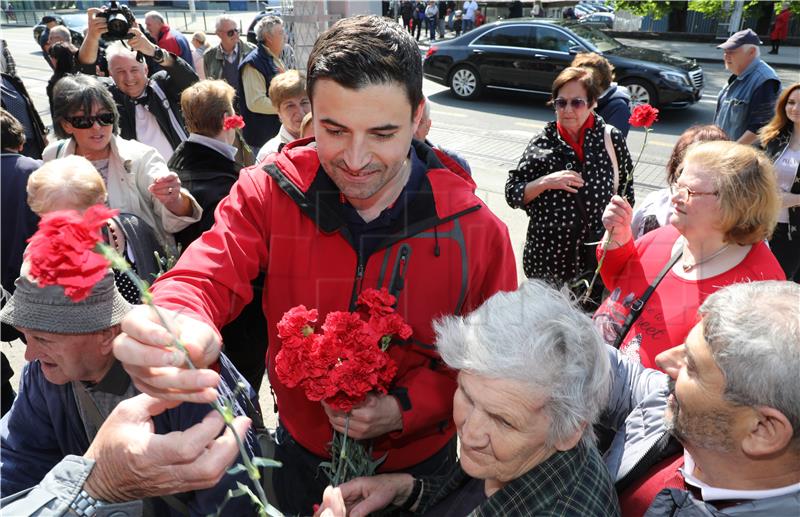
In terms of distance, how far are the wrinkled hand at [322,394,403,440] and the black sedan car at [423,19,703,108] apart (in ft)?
33.7

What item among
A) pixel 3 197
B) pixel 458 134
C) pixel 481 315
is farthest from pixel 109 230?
pixel 458 134

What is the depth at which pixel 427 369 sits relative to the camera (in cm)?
168

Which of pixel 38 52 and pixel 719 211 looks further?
pixel 38 52

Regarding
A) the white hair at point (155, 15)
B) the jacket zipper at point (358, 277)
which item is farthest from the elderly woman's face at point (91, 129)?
the white hair at point (155, 15)

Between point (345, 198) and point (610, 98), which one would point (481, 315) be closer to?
point (345, 198)

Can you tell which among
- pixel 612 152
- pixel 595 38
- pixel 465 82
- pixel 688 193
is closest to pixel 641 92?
pixel 595 38

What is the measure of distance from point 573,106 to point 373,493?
2.81 meters

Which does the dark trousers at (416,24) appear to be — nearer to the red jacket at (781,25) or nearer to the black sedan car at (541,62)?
the black sedan car at (541,62)

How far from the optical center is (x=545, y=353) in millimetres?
1299

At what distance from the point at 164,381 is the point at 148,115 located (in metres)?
4.06

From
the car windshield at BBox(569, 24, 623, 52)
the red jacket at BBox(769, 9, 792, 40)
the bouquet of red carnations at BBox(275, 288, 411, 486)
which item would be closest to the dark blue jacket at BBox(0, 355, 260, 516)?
the bouquet of red carnations at BBox(275, 288, 411, 486)

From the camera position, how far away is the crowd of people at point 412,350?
1205mm

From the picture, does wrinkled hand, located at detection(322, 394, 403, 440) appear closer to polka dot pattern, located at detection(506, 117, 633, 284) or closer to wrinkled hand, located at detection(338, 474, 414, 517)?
wrinkled hand, located at detection(338, 474, 414, 517)

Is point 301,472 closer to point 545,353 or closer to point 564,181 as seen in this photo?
point 545,353
